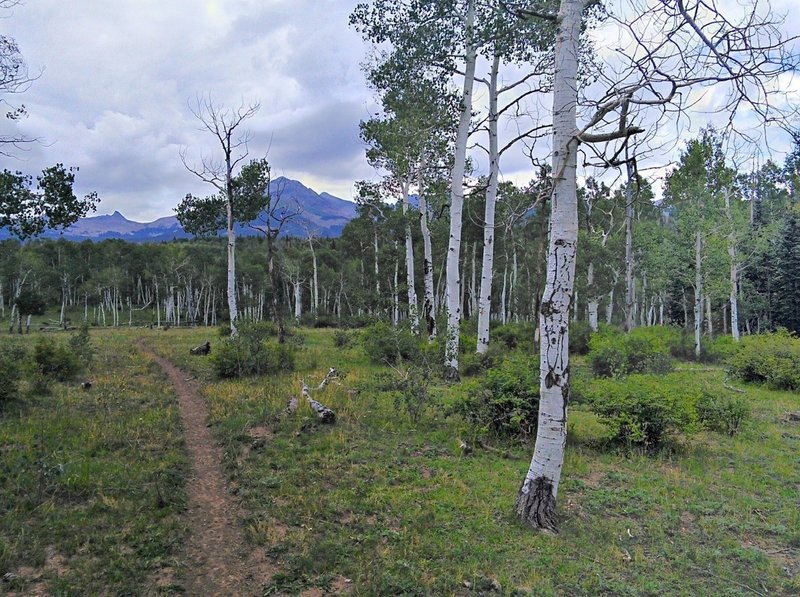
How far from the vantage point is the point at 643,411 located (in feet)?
24.1

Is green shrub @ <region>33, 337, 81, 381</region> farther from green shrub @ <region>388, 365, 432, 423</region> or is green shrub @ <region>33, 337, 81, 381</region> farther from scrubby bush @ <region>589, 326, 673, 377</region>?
scrubby bush @ <region>589, 326, 673, 377</region>

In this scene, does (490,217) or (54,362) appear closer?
(54,362)

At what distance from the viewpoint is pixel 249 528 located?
4797 mm

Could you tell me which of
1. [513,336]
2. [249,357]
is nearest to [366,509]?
[249,357]

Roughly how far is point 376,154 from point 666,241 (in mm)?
19402

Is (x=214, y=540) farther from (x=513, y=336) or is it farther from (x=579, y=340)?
(x=579, y=340)

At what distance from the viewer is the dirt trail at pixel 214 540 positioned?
13.1 feet

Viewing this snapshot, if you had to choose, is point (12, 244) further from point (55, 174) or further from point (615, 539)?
point (615, 539)

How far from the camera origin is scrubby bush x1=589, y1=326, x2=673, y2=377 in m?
14.2

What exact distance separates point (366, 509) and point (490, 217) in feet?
35.1

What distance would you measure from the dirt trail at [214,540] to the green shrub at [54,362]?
673cm

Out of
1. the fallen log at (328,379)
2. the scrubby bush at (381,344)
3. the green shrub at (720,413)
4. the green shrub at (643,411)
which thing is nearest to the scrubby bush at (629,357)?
the green shrub at (720,413)

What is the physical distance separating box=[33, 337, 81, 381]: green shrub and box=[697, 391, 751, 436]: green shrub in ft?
47.8

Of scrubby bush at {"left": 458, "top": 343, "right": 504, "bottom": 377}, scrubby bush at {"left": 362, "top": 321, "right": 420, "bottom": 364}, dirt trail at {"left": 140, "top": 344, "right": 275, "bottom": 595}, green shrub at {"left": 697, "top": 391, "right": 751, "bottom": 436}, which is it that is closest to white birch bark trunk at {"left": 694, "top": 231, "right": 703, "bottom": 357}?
scrubby bush at {"left": 458, "top": 343, "right": 504, "bottom": 377}
